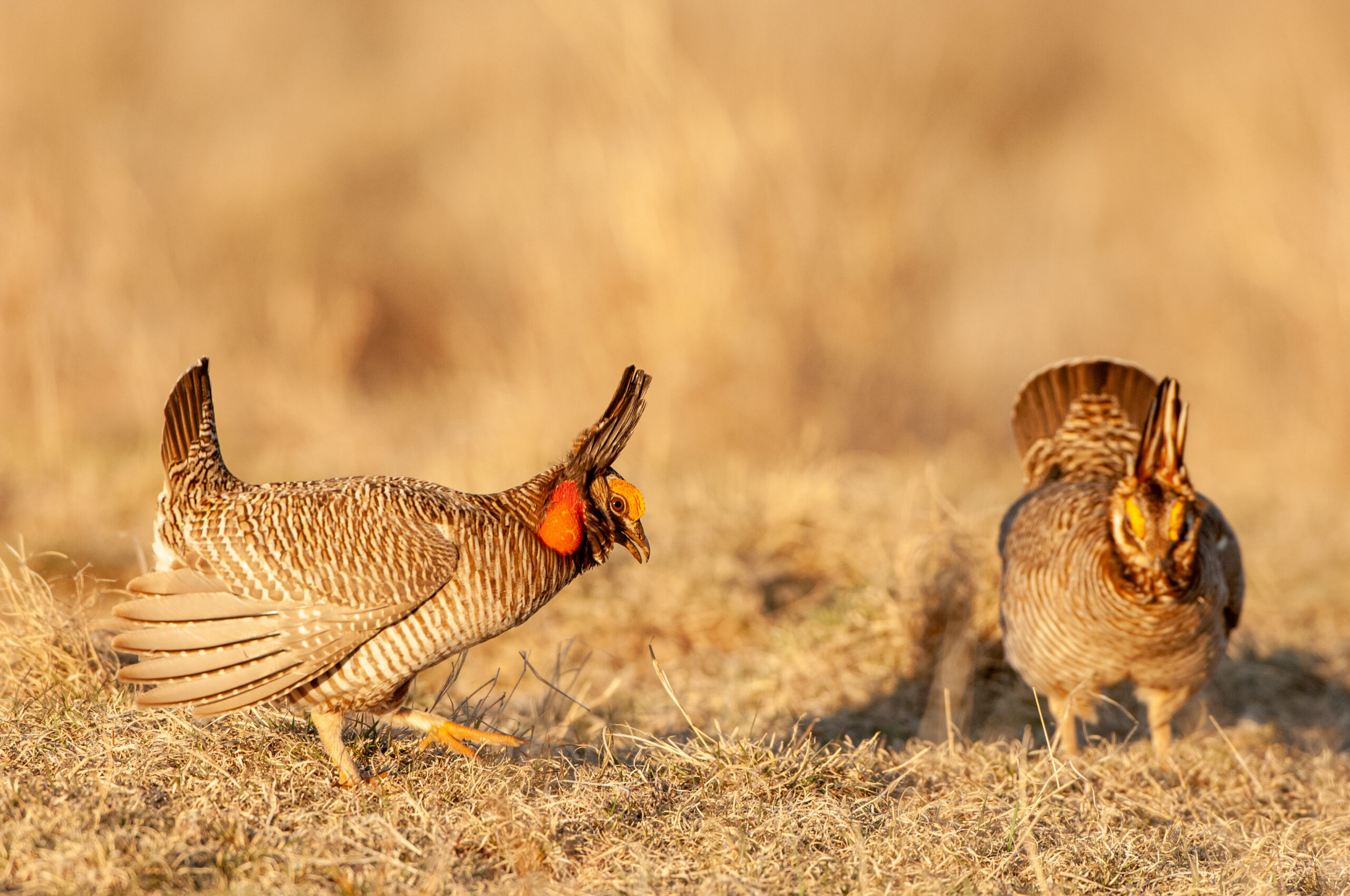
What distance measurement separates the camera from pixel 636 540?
3.37 metres

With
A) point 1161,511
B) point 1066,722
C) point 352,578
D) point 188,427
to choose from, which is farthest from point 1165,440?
point 188,427

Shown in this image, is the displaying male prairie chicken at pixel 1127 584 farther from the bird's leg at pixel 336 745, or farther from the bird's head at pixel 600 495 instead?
the bird's leg at pixel 336 745

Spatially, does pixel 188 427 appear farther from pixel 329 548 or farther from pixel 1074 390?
pixel 1074 390

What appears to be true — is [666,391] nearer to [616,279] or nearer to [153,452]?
[616,279]

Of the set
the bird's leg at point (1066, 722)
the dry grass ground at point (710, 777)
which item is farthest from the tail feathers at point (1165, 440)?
the dry grass ground at point (710, 777)

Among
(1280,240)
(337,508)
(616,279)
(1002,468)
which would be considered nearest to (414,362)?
(616,279)

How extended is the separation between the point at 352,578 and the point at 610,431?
77cm

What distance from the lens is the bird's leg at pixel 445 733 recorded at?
315 cm

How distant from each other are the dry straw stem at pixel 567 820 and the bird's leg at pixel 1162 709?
70 cm

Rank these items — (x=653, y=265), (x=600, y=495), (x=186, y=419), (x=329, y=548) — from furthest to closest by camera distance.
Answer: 1. (x=653, y=265)
2. (x=186, y=419)
3. (x=600, y=495)
4. (x=329, y=548)

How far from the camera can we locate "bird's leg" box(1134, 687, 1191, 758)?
439 centimetres

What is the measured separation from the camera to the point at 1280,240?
8750 millimetres

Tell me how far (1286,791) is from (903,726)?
127 cm

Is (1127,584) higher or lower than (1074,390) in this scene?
lower
